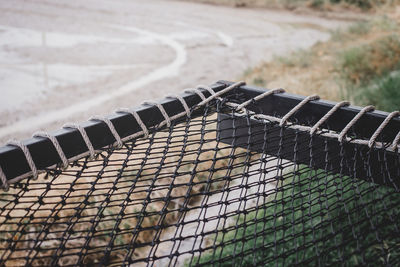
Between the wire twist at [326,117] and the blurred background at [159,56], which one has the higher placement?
the wire twist at [326,117]

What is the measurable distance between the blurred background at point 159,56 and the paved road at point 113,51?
0.8 inches

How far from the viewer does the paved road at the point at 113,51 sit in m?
5.07

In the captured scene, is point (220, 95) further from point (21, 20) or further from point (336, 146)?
point (21, 20)

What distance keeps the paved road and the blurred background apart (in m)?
0.02

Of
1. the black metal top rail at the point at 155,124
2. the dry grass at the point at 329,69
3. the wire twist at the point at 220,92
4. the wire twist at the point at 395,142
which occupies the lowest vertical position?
the dry grass at the point at 329,69

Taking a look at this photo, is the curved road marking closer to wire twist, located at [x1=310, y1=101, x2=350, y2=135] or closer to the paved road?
the paved road

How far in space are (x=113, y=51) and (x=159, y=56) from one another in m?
0.94

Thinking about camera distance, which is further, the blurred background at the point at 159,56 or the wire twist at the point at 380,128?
the blurred background at the point at 159,56

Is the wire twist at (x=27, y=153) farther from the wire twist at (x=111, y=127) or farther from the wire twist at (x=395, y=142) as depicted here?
the wire twist at (x=395, y=142)

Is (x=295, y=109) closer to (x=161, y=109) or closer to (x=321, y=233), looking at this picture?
(x=161, y=109)

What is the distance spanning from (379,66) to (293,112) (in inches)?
174

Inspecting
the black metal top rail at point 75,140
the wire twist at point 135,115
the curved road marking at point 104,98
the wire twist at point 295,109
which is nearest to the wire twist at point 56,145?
the black metal top rail at point 75,140

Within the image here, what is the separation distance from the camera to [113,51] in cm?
718

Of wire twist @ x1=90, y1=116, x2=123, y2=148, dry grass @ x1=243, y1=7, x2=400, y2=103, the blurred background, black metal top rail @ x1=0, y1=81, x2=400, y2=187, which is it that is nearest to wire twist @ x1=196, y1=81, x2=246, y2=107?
black metal top rail @ x1=0, y1=81, x2=400, y2=187
